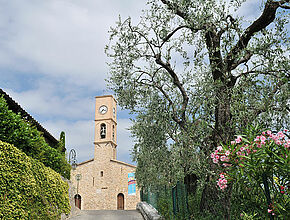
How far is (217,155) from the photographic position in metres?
4.88

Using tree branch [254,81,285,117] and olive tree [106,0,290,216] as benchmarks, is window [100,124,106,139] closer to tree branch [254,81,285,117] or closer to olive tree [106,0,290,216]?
olive tree [106,0,290,216]

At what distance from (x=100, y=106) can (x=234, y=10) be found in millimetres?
36664

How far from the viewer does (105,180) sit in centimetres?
3819

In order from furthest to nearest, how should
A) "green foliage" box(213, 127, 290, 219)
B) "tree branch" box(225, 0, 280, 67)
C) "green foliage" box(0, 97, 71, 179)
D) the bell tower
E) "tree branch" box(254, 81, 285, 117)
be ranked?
1. the bell tower
2. "green foliage" box(0, 97, 71, 179)
3. "tree branch" box(225, 0, 280, 67)
4. "tree branch" box(254, 81, 285, 117)
5. "green foliage" box(213, 127, 290, 219)

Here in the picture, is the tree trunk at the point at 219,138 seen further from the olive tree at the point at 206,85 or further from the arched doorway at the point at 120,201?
the arched doorway at the point at 120,201

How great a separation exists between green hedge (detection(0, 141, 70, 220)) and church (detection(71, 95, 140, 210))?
84.0 feet

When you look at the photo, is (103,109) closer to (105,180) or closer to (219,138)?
(105,180)

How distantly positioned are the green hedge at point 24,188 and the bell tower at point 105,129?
90.3 ft

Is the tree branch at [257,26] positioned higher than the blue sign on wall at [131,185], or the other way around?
the tree branch at [257,26]

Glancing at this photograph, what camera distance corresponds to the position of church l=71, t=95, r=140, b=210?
37406 millimetres

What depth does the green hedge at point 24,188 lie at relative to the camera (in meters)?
7.78

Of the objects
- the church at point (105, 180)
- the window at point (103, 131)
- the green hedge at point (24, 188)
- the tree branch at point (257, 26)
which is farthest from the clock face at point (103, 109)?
the tree branch at point (257, 26)

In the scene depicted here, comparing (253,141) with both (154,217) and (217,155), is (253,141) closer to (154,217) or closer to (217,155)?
(217,155)

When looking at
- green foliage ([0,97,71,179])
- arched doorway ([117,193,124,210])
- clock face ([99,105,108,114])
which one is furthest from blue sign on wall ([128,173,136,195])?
green foliage ([0,97,71,179])
